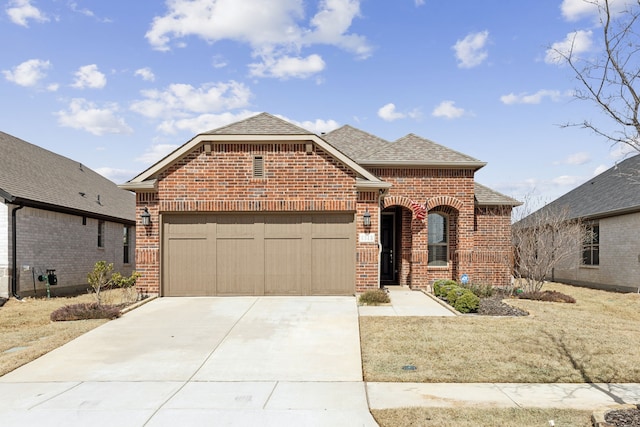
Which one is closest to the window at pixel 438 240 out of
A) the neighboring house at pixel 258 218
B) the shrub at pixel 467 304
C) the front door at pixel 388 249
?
the front door at pixel 388 249

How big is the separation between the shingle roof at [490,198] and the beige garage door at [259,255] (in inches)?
269

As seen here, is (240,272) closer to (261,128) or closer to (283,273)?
(283,273)

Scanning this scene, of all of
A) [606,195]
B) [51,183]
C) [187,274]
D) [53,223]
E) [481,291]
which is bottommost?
[481,291]

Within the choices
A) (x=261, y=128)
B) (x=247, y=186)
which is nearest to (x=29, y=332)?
Answer: (x=247, y=186)

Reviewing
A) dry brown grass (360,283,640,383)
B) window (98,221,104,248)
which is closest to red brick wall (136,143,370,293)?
dry brown grass (360,283,640,383)

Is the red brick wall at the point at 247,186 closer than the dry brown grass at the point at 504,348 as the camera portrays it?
No

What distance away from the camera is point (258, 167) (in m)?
13.9

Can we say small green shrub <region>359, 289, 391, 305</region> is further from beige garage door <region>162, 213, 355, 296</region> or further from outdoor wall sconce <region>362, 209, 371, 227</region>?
outdoor wall sconce <region>362, 209, 371, 227</region>

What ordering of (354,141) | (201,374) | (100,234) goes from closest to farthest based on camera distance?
(201,374) → (354,141) → (100,234)

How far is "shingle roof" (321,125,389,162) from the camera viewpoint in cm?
1888

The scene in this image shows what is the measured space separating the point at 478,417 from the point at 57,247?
17465 millimetres

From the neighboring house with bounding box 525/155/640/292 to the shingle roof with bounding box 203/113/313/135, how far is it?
1210cm

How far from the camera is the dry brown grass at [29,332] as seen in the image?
8352mm

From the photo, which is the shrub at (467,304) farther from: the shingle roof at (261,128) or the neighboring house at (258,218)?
the shingle roof at (261,128)
